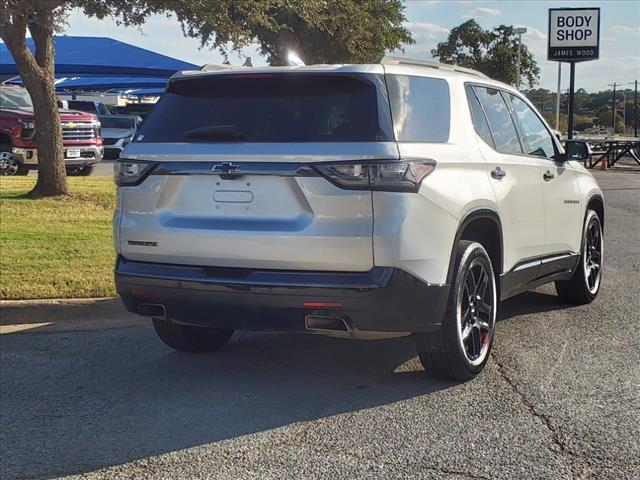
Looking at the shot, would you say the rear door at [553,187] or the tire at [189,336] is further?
the rear door at [553,187]

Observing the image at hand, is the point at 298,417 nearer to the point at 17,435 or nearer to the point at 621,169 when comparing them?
the point at 17,435

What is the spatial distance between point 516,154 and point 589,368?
5.14 feet

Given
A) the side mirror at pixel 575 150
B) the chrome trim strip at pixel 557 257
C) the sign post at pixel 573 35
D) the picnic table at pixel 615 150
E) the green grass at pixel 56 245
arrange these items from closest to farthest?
the chrome trim strip at pixel 557 257, the side mirror at pixel 575 150, the green grass at pixel 56 245, the sign post at pixel 573 35, the picnic table at pixel 615 150

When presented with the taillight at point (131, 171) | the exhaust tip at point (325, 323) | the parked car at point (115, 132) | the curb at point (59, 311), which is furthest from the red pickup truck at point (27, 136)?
the exhaust tip at point (325, 323)

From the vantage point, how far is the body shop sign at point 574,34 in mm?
23547

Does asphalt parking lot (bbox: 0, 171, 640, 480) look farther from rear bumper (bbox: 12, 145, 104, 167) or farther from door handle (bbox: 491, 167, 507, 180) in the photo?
rear bumper (bbox: 12, 145, 104, 167)

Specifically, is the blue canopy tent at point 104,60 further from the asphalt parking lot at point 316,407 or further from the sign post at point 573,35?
the asphalt parking lot at point 316,407

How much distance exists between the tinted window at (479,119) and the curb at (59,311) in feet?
11.1

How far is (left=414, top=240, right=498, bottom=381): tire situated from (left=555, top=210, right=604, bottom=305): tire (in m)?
1.92

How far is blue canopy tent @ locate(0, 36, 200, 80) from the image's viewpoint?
27.7 meters

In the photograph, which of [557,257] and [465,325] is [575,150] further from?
[465,325]

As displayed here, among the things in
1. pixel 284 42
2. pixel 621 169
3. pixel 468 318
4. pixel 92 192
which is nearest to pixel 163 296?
pixel 468 318

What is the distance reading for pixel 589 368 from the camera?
5.09 meters

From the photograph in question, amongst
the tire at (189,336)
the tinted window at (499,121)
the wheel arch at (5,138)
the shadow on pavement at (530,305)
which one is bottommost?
the shadow on pavement at (530,305)
